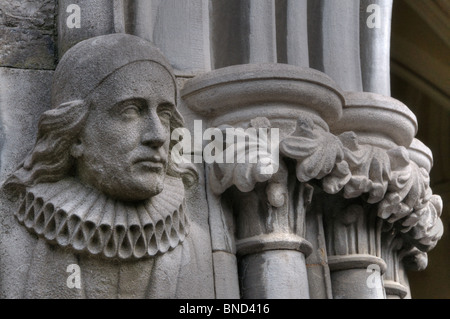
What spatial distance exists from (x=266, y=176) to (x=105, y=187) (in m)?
0.41

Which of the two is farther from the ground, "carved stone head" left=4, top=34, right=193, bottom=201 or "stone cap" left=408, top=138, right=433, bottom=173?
"stone cap" left=408, top=138, right=433, bottom=173

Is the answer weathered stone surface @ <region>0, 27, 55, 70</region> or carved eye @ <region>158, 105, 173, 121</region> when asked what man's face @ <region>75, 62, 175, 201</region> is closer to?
carved eye @ <region>158, 105, 173, 121</region>

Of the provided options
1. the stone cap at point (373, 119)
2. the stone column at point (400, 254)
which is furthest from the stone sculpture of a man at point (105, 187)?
the stone column at point (400, 254)

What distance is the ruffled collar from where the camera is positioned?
102 inches

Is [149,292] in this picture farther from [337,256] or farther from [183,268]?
[337,256]

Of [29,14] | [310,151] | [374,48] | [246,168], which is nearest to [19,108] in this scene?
[29,14]

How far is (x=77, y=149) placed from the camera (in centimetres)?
267

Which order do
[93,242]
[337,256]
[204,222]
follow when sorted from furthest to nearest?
[337,256] → [204,222] → [93,242]

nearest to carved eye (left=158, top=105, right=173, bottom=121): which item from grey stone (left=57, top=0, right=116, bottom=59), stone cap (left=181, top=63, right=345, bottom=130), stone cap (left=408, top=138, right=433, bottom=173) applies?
stone cap (left=181, top=63, right=345, bottom=130)

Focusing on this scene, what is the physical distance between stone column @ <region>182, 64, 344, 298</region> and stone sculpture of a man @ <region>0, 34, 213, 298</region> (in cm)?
17
